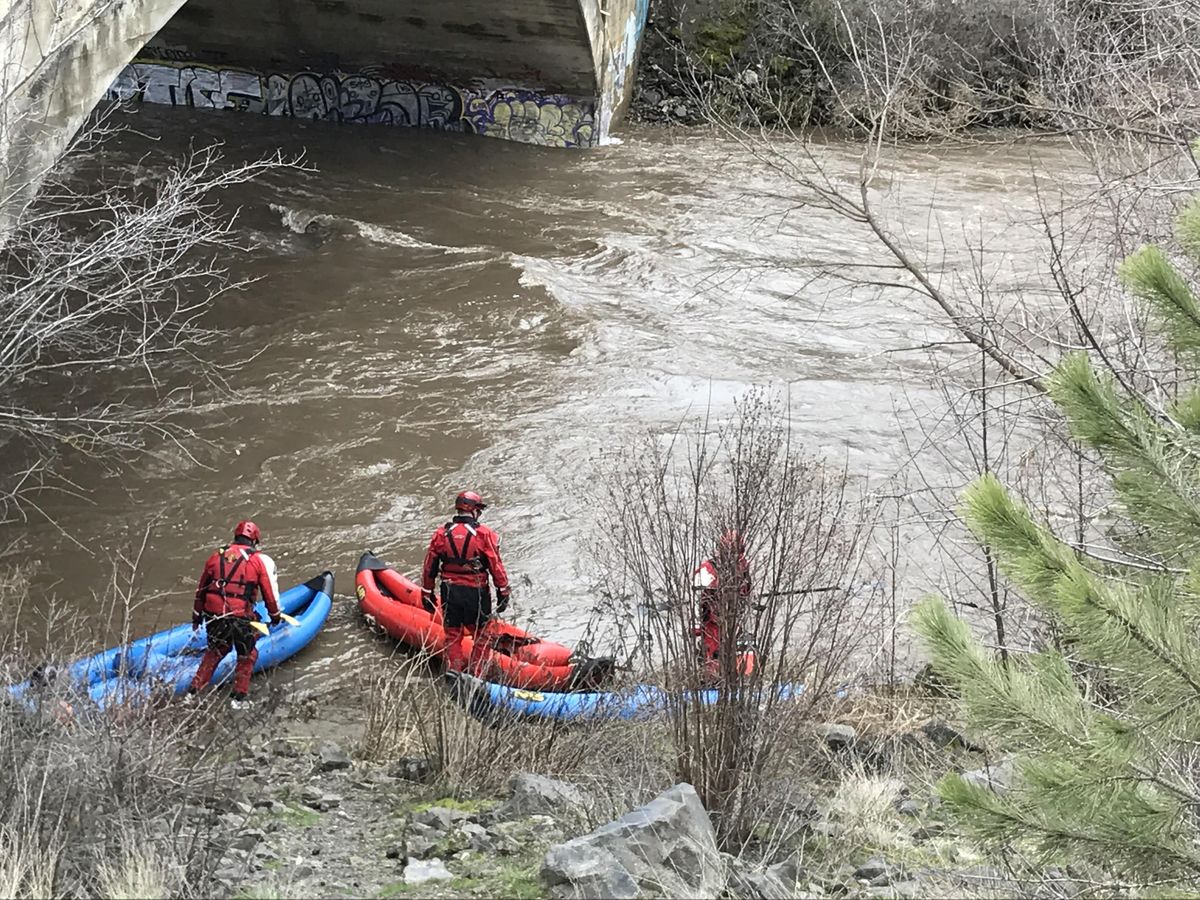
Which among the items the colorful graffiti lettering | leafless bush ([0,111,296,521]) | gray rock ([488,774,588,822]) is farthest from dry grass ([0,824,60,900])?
the colorful graffiti lettering

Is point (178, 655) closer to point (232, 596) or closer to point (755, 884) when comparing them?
point (232, 596)

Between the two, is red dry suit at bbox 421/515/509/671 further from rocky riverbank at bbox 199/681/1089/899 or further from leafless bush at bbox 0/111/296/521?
leafless bush at bbox 0/111/296/521

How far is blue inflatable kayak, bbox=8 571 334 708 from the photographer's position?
19.4ft

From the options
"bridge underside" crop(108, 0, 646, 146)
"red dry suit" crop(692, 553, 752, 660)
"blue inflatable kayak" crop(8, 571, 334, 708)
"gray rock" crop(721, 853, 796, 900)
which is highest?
"bridge underside" crop(108, 0, 646, 146)

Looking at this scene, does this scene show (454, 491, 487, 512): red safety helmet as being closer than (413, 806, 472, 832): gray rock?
No

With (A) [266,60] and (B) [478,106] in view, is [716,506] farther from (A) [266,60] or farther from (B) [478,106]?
(A) [266,60]

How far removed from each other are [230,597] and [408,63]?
18211 mm

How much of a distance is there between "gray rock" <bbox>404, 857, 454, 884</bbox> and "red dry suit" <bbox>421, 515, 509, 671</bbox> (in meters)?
3.49

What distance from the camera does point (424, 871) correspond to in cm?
550

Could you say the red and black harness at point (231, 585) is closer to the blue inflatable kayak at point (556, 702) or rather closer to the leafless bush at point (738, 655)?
the blue inflatable kayak at point (556, 702)

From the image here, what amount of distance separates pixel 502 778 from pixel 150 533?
18.2 feet

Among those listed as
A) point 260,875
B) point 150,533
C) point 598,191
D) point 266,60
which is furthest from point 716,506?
point 266,60

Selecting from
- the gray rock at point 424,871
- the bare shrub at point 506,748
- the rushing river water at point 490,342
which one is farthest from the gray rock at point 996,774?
the rushing river water at point 490,342

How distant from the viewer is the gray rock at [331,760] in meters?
7.12
